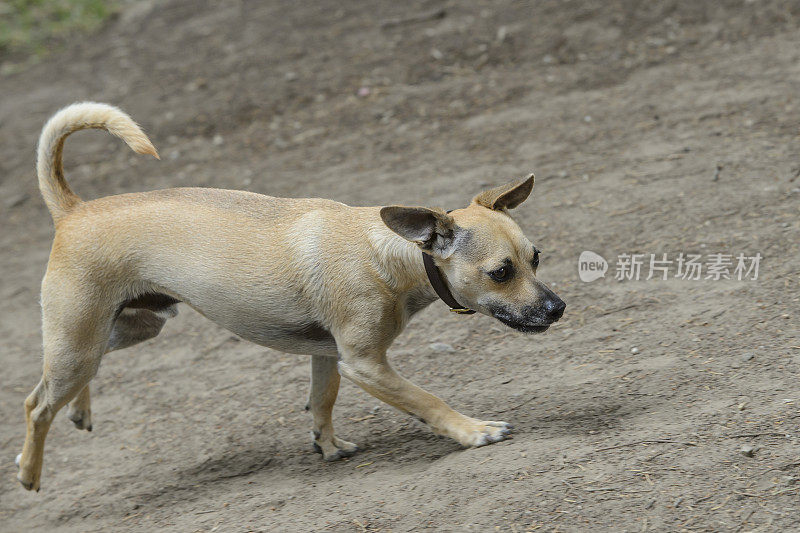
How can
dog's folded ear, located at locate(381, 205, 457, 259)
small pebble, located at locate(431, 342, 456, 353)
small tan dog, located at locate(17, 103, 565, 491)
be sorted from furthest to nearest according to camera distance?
small pebble, located at locate(431, 342, 456, 353) → small tan dog, located at locate(17, 103, 565, 491) → dog's folded ear, located at locate(381, 205, 457, 259)

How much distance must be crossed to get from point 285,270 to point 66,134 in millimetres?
1452

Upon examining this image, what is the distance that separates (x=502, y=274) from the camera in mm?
3959

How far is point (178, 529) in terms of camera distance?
14.4 ft

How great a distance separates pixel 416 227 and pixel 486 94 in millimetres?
5385

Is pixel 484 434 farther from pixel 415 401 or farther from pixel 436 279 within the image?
pixel 436 279

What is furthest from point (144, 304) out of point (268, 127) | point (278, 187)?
point (268, 127)

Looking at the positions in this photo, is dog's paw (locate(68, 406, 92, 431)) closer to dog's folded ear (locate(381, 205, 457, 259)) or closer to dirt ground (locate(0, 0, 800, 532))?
dirt ground (locate(0, 0, 800, 532))

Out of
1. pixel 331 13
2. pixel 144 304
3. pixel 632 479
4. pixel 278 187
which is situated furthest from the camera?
pixel 331 13

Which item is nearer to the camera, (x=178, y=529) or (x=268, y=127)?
(x=178, y=529)

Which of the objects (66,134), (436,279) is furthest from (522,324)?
(66,134)

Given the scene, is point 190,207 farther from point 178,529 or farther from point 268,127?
point 268,127

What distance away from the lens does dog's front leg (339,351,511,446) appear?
4.25m

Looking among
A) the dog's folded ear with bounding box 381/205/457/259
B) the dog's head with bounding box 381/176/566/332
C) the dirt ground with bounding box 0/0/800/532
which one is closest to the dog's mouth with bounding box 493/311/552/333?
the dog's head with bounding box 381/176/566/332

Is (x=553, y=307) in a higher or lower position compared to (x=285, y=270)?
lower
